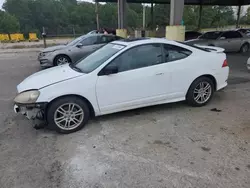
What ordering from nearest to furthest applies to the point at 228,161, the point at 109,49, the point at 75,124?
the point at 228,161 < the point at 75,124 < the point at 109,49

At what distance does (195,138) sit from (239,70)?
6.39 meters

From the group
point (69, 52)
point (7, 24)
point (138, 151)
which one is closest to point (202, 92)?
point (138, 151)

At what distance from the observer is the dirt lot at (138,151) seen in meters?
2.70

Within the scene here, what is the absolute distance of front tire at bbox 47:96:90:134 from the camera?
3.77 meters

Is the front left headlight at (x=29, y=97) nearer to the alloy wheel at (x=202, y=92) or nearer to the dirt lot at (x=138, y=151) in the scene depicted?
the dirt lot at (x=138, y=151)

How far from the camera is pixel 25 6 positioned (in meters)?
70.2

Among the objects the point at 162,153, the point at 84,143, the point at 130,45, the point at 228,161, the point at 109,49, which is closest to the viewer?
the point at 228,161

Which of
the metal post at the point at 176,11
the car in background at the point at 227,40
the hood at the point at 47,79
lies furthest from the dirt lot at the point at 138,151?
the car in background at the point at 227,40

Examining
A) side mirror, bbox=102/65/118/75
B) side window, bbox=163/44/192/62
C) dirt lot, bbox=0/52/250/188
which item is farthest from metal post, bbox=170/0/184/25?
side mirror, bbox=102/65/118/75

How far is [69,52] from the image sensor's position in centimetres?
968

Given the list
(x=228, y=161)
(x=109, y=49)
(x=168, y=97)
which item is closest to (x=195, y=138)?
(x=228, y=161)

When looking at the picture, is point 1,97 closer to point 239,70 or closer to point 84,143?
point 84,143

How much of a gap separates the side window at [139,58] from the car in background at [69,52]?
5436 mm

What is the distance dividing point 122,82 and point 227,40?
1110 cm
